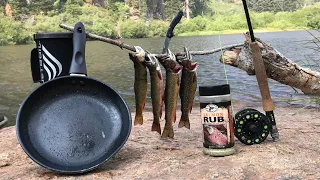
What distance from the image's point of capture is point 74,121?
9.09 feet

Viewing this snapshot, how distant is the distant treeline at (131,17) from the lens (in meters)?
42.7

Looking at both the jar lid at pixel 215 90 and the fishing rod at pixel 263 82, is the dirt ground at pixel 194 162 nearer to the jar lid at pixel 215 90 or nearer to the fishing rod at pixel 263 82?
the fishing rod at pixel 263 82

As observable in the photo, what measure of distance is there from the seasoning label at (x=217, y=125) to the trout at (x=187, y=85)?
36 centimetres

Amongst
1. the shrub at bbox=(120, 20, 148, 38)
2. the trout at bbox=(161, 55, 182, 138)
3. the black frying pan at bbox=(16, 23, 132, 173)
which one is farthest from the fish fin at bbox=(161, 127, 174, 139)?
the shrub at bbox=(120, 20, 148, 38)

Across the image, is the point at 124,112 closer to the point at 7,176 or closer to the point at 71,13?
the point at 7,176

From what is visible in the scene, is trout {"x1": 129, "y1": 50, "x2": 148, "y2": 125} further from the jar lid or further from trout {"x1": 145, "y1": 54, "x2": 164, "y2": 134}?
the jar lid

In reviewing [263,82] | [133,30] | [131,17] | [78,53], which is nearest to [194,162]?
[263,82]

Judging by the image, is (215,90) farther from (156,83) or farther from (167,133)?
(167,133)

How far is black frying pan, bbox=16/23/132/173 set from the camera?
2664mm

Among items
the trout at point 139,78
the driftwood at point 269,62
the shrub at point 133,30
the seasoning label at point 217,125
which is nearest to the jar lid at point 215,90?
the seasoning label at point 217,125

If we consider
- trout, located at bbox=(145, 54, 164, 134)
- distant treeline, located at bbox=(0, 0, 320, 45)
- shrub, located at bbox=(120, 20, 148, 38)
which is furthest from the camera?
shrub, located at bbox=(120, 20, 148, 38)

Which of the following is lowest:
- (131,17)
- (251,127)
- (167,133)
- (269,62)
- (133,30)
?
(133,30)

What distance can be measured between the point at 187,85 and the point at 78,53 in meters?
0.78

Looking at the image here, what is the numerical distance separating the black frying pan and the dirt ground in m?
0.12
